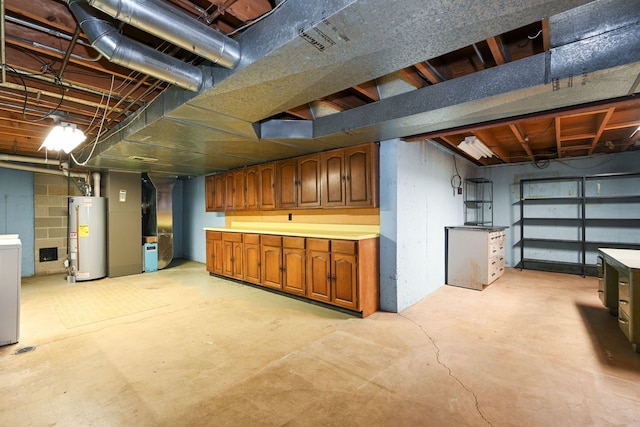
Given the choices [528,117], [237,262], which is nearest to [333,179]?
[528,117]

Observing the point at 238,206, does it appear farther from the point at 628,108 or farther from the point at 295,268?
the point at 628,108

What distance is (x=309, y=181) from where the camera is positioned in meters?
4.38

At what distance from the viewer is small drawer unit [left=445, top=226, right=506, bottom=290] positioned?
15.1 feet

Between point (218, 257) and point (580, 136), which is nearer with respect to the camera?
point (580, 136)

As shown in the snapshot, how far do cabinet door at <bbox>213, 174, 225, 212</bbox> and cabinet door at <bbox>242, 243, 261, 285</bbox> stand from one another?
1.61 meters

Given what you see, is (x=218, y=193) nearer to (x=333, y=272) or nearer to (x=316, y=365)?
(x=333, y=272)

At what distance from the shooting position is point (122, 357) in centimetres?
259

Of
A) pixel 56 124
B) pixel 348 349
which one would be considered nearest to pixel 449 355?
pixel 348 349

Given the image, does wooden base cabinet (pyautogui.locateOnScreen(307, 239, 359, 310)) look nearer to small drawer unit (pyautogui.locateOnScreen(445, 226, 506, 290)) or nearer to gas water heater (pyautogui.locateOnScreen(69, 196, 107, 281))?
small drawer unit (pyautogui.locateOnScreen(445, 226, 506, 290))

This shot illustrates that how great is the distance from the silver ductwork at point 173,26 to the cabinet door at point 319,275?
101 inches

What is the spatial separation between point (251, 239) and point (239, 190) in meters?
1.29

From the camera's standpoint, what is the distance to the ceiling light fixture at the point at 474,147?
168 inches

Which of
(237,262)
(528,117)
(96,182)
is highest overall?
(528,117)

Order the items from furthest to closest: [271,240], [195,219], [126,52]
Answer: [195,219], [271,240], [126,52]
